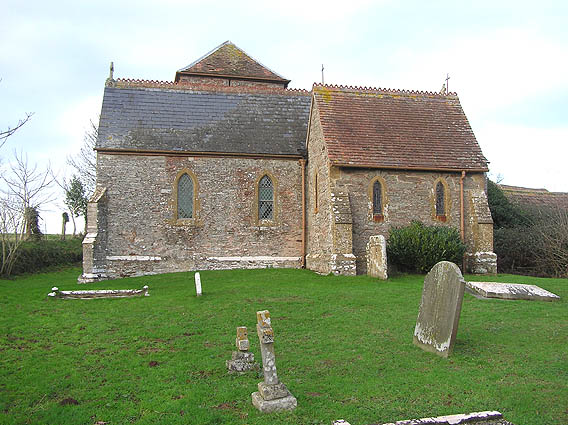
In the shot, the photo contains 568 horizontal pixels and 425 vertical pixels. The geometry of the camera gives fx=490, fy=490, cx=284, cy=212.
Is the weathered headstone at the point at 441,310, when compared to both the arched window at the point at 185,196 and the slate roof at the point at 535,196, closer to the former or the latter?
the arched window at the point at 185,196

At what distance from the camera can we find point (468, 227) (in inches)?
821

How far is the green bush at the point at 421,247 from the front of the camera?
18.3m

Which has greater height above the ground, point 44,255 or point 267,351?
point 44,255

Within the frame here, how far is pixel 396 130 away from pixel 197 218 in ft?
31.5

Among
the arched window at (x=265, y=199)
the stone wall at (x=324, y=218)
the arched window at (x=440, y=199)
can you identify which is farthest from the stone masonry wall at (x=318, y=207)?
the arched window at (x=440, y=199)

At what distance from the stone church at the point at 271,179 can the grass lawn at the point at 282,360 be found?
6.12 metres

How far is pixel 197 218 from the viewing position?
2155 centimetres

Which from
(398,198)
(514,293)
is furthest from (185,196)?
(514,293)

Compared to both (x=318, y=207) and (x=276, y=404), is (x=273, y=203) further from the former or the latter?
(x=276, y=404)

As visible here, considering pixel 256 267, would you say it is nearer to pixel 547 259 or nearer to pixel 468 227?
pixel 468 227

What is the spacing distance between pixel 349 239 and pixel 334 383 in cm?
1157

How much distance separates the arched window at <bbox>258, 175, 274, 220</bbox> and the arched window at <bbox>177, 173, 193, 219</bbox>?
10.1ft

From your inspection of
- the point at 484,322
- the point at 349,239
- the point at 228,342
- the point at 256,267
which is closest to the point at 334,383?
the point at 228,342

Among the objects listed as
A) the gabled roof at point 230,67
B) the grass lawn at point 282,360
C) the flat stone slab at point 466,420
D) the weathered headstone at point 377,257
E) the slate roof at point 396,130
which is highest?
the gabled roof at point 230,67
